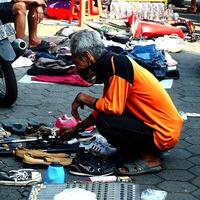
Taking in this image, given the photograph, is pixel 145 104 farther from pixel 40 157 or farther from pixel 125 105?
pixel 40 157

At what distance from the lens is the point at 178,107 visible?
6121 millimetres

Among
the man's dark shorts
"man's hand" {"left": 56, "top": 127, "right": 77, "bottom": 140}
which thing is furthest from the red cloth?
"man's hand" {"left": 56, "top": 127, "right": 77, "bottom": 140}

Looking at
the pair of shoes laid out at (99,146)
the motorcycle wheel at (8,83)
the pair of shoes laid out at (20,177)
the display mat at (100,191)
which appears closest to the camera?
the display mat at (100,191)

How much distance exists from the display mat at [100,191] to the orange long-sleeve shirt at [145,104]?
76 centimetres

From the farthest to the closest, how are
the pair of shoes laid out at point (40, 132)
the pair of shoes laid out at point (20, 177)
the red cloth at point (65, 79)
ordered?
the red cloth at point (65, 79) < the pair of shoes laid out at point (40, 132) < the pair of shoes laid out at point (20, 177)

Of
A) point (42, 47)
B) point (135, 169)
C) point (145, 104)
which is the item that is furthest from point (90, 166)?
point (42, 47)

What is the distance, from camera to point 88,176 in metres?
4.19

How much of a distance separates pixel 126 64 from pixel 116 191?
3.47 ft

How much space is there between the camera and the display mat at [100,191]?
10.6 ft

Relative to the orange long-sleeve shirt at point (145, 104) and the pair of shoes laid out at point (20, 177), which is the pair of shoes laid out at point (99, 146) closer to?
the orange long-sleeve shirt at point (145, 104)

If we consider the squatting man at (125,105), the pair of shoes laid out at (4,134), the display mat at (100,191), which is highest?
the squatting man at (125,105)

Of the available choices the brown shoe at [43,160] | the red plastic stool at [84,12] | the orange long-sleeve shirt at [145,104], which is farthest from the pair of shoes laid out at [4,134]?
the red plastic stool at [84,12]

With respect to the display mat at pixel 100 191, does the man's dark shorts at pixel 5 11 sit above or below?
above

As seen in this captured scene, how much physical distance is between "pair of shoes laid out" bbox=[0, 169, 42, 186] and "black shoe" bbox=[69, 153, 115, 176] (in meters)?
0.29
